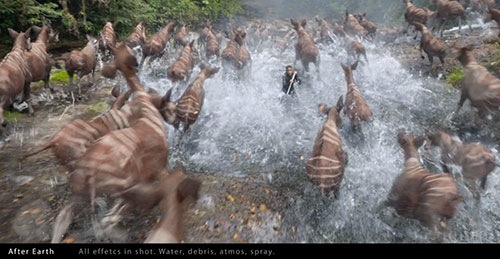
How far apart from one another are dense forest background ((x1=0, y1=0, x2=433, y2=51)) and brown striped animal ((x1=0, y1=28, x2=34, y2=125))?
320cm

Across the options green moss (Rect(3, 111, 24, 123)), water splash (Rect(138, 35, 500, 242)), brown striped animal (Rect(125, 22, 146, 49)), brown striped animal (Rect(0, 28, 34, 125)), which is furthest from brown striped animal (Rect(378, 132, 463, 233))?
brown striped animal (Rect(125, 22, 146, 49))

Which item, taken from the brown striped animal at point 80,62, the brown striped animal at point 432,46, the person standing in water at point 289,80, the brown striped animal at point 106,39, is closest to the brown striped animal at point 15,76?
Answer: the brown striped animal at point 80,62

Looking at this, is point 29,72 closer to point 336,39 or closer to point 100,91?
point 100,91

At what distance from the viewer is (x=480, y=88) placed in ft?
24.5

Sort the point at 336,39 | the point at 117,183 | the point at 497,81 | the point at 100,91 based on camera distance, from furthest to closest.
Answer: the point at 336,39
the point at 100,91
the point at 497,81
the point at 117,183

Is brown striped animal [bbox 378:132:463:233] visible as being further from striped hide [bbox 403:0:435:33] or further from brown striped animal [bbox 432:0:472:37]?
brown striped animal [bbox 432:0:472:37]

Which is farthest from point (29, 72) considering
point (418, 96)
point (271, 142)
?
point (418, 96)

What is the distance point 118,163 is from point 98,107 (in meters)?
5.39

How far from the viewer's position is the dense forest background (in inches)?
427

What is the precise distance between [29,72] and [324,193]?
7.05 meters

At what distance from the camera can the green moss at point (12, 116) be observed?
757 centimetres

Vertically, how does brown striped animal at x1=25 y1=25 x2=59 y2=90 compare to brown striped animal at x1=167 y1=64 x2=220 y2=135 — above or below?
below

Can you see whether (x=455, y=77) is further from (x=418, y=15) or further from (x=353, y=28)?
(x=353, y=28)

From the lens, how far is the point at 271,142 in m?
7.67
